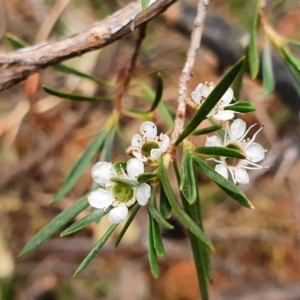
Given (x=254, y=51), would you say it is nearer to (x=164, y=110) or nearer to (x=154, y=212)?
(x=164, y=110)

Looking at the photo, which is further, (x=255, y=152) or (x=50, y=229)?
(x=50, y=229)

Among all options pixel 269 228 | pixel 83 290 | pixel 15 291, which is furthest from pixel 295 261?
pixel 15 291

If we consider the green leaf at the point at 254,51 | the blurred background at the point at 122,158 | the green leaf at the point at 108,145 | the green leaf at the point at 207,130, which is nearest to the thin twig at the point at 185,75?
the green leaf at the point at 207,130

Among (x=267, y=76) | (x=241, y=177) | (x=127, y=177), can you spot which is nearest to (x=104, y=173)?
(x=127, y=177)

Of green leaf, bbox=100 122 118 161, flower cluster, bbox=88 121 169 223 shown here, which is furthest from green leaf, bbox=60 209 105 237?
green leaf, bbox=100 122 118 161

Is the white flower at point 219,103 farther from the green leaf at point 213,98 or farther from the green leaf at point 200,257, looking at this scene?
the green leaf at point 200,257

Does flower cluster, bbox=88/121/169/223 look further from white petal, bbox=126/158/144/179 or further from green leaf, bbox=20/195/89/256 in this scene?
green leaf, bbox=20/195/89/256

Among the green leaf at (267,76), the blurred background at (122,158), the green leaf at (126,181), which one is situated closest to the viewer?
the green leaf at (126,181)
